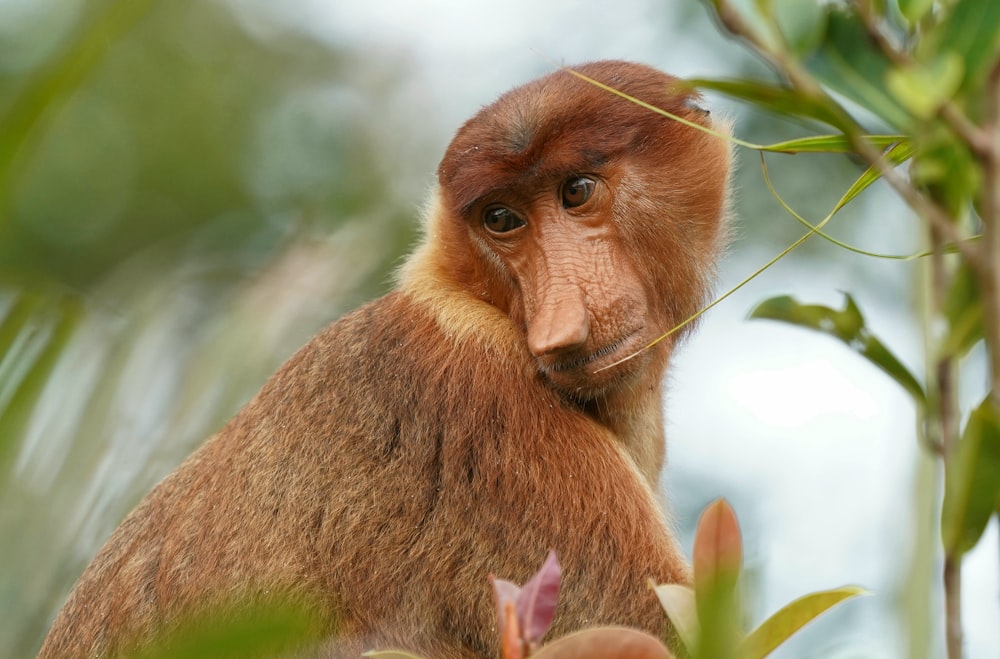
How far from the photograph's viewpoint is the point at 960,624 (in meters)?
1.17

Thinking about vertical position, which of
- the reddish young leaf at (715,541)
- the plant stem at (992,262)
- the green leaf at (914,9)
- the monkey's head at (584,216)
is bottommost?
the reddish young leaf at (715,541)

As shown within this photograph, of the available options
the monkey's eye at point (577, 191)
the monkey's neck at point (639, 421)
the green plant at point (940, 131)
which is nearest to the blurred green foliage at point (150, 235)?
the green plant at point (940, 131)

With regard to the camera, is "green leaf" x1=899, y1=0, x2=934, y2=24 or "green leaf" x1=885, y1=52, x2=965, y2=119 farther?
"green leaf" x1=899, y1=0, x2=934, y2=24

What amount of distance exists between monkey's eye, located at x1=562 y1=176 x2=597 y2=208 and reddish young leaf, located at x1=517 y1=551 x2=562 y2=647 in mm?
2805

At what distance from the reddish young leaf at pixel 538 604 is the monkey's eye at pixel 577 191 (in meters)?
2.81

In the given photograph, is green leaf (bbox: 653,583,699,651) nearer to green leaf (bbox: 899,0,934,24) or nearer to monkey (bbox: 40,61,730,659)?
green leaf (bbox: 899,0,934,24)

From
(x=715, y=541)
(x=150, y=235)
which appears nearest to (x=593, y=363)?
(x=715, y=541)

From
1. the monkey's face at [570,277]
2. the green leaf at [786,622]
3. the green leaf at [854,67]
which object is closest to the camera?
the green leaf at [854,67]

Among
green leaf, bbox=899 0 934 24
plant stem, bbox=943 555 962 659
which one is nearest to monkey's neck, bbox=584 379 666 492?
green leaf, bbox=899 0 934 24

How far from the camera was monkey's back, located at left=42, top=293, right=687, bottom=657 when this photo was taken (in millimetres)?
4133

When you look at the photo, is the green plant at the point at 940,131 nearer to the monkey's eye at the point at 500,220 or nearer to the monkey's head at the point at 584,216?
the monkey's head at the point at 584,216

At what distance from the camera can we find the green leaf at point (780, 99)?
4.39 feet

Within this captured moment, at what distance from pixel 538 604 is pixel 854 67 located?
86 centimetres

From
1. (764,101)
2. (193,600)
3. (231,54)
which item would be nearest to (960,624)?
(764,101)
